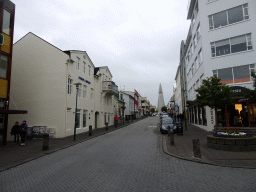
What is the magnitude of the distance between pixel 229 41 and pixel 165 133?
1173 cm

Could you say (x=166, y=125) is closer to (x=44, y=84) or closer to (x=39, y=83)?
(x=44, y=84)

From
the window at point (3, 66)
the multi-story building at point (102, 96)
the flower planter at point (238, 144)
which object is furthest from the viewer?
the multi-story building at point (102, 96)

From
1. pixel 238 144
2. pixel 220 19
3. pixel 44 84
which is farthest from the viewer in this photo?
pixel 220 19

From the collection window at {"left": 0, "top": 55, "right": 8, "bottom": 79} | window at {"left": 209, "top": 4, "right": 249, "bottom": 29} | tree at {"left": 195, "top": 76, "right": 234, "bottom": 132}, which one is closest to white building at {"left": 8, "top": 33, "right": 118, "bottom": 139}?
window at {"left": 0, "top": 55, "right": 8, "bottom": 79}

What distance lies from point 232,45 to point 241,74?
3197 mm

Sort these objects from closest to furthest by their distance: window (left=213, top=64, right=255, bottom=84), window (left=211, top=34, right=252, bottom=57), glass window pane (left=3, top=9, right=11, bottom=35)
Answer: glass window pane (left=3, top=9, right=11, bottom=35), window (left=213, top=64, right=255, bottom=84), window (left=211, top=34, right=252, bottom=57)

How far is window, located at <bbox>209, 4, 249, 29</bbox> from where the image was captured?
59.5ft

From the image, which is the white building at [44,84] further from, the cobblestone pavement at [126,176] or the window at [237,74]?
the window at [237,74]

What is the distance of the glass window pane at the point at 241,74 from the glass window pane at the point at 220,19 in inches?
204

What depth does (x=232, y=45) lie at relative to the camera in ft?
60.7

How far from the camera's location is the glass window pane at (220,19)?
63.0 ft

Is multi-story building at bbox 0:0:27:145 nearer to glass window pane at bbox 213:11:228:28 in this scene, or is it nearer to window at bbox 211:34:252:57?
window at bbox 211:34:252:57

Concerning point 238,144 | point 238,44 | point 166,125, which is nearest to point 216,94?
point 238,144

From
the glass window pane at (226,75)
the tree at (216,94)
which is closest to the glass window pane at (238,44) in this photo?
A: the glass window pane at (226,75)
